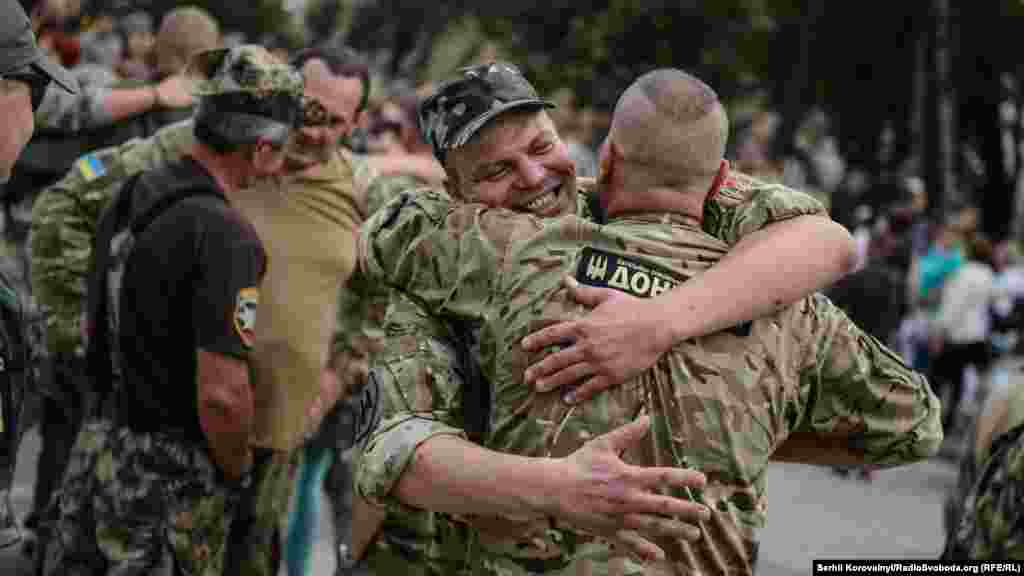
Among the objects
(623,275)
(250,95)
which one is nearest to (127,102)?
(250,95)

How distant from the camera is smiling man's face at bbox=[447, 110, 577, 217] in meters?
3.31

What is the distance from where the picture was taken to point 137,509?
4.53 metres

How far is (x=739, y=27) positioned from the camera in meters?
23.9

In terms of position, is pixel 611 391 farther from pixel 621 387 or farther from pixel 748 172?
pixel 748 172

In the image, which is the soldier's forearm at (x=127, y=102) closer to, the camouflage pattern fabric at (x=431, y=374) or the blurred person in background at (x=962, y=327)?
the camouflage pattern fabric at (x=431, y=374)

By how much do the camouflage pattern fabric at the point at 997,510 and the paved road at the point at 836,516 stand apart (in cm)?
381

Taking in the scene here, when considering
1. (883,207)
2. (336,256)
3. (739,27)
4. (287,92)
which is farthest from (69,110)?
(739,27)

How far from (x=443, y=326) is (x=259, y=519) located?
8.47 ft

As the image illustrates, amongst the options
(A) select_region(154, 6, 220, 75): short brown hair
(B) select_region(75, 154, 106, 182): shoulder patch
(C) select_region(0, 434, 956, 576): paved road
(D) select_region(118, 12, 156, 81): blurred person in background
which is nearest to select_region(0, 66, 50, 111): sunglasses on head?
(B) select_region(75, 154, 106, 182): shoulder patch

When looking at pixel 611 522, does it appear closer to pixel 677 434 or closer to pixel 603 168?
pixel 677 434

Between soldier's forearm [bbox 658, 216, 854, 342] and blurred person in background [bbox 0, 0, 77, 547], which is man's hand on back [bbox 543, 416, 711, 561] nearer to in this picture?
soldier's forearm [bbox 658, 216, 854, 342]

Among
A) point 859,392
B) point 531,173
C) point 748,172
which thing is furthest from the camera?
point 748,172

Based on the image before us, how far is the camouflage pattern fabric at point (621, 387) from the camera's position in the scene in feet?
9.57

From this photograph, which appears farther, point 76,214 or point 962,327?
point 962,327
